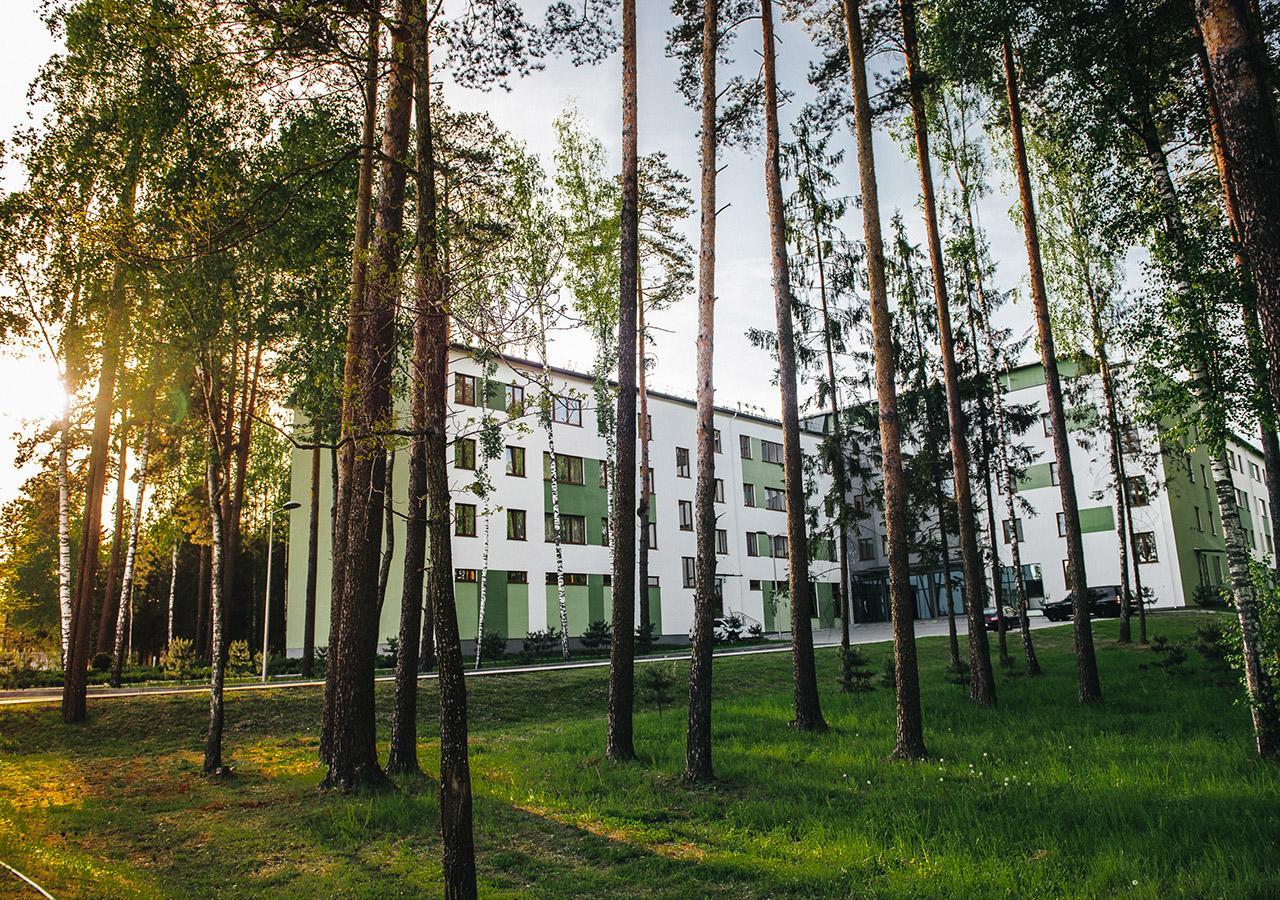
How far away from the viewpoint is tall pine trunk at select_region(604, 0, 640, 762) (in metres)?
11.2

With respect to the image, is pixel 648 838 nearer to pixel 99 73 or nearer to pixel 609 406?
pixel 99 73

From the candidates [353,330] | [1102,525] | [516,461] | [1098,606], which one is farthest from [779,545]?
[353,330]

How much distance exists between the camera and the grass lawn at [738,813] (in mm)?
6113

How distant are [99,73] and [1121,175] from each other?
19.4 metres

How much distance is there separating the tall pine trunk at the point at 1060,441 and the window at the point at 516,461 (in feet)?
85.9

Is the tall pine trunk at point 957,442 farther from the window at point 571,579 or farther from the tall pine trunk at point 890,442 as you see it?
the window at point 571,579

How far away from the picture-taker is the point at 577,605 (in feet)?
127

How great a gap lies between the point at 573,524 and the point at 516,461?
4.84m

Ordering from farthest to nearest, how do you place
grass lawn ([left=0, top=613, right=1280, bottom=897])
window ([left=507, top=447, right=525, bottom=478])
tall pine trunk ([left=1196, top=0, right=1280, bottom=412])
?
window ([left=507, top=447, right=525, bottom=478]), grass lawn ([left=0, top=613, right=1280, bottom=897]), tall pine trunk ([left=1196, top=0, right=1280, bottom=412])

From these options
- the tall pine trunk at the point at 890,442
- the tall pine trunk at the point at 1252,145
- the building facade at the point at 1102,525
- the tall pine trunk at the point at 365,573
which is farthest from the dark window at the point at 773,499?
the tall pine trunk at the point at 1252,145

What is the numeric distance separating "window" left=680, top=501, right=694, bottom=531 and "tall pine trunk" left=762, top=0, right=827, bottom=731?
3164cm

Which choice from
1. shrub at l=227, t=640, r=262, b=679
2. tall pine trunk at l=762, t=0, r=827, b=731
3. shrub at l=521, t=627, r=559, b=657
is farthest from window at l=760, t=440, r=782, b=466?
tall pine trunk at l=762, t=0, r=827, b=731

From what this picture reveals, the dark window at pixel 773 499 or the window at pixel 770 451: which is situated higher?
the window at pixel 770 451

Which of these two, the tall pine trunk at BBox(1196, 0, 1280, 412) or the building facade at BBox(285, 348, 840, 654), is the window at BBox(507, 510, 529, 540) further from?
the tall pine trunk at BBox(1196, 0, 1280, 412)
